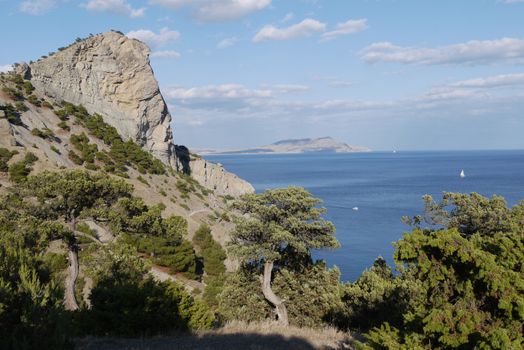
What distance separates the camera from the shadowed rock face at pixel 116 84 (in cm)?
7900

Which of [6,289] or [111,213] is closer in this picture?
[6,289]

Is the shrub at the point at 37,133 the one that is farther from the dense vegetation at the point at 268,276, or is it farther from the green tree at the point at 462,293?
the green tree at the point at 462,293

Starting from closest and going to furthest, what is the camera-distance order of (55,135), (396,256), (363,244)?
(396,256), (55,135), (363,244)

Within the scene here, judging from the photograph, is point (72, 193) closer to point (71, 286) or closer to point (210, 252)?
point (71, 286)

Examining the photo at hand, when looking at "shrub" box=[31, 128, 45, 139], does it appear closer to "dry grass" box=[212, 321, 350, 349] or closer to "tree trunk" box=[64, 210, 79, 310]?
"tree trunk" box=[64, 210, 79, 310]

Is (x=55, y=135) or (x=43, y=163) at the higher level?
(x=55, y=135)

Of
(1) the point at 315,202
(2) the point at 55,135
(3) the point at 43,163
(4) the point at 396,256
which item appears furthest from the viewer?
(2) the point at 55,135

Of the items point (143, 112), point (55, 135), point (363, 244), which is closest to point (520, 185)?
point (363, 244)

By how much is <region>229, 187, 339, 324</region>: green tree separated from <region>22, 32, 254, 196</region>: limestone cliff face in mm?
66800

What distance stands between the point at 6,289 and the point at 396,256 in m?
7.15

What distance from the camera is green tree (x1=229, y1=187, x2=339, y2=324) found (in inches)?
762

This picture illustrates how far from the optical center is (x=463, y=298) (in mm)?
7902

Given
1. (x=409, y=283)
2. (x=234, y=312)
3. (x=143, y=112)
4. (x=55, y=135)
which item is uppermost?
(x=143, y=112)

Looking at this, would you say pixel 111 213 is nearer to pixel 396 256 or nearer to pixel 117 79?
pixel 396 256
